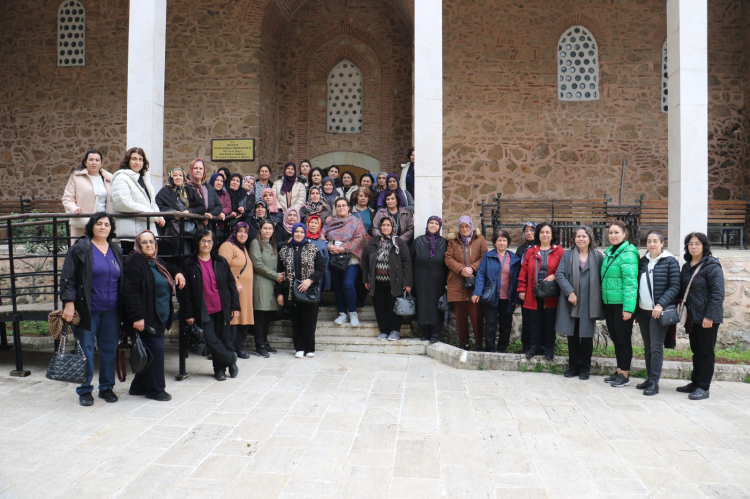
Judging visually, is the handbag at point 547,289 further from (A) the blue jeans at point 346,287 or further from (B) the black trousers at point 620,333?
(A) the blue jeans at point 346,287

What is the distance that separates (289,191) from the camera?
325 inches

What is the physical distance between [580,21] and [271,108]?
694 centimetres

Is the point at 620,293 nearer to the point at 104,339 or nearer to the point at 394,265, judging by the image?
the point at 394,265

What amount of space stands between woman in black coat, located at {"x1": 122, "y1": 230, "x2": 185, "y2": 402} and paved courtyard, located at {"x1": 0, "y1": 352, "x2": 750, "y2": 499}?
174 mm

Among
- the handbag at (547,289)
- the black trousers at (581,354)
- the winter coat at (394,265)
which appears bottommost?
the black trousers at (581,354)

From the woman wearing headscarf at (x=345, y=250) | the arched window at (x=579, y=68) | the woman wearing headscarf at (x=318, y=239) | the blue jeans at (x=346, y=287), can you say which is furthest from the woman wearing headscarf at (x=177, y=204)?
the arched window at (x=579, y=68)

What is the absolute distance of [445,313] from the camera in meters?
7.11

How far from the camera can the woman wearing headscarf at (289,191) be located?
816 centimetres

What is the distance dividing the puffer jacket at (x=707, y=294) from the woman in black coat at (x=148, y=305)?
15.5 ft

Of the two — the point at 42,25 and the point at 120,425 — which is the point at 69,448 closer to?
the point at 120,425

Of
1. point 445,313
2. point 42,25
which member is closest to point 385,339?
point 445,313

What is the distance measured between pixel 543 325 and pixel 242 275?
3.29 m

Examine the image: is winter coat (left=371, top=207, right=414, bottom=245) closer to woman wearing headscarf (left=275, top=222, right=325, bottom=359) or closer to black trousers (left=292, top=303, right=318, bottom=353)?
woman wearing headscarf (left=275, top=222, right=325, bottom=359)

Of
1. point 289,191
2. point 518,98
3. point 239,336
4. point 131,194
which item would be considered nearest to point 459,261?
point 239,336
